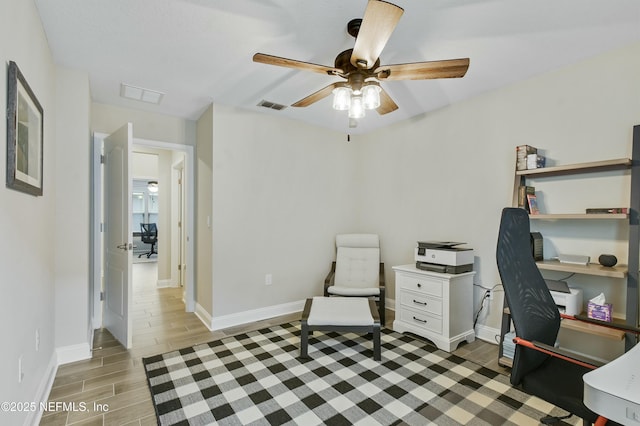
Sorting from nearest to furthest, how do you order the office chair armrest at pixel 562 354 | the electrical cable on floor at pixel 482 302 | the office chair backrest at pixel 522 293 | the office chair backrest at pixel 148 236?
the office chair armrest at pixel 562 354
the office chair backrest at pixel 522 293
the electrical cable on floor at pixel 482 302
the office chair backrest at pixel 148 236

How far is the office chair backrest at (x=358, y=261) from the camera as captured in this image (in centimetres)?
367

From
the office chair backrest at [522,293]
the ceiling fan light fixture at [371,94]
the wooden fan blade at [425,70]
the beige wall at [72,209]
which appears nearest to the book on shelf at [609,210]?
the office chair backrest at [522,293]

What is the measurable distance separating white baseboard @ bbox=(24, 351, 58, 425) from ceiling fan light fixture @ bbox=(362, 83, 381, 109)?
2598mm

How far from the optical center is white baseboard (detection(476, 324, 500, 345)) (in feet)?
9.44

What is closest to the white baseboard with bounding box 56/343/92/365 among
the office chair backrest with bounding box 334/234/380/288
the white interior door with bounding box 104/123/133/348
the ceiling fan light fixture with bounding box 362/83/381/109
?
the white interior door with bounding box 104/123/133/348

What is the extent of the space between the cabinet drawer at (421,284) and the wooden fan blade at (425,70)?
1.77m

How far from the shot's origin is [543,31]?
6.55 ft

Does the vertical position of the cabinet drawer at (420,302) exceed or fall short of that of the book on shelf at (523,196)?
it falls short

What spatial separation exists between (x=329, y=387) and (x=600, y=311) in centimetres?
190

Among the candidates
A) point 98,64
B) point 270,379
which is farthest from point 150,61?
point 270,379

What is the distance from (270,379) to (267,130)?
262 centimetres

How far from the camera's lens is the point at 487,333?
2.94 m

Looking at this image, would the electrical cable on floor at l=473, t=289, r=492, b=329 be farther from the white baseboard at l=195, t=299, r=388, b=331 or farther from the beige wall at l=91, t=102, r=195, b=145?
the beige wall at l=91, t=102, r=195, b=145

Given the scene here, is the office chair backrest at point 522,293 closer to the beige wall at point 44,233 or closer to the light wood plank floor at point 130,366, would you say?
the light wood plank floor at point 130,366
